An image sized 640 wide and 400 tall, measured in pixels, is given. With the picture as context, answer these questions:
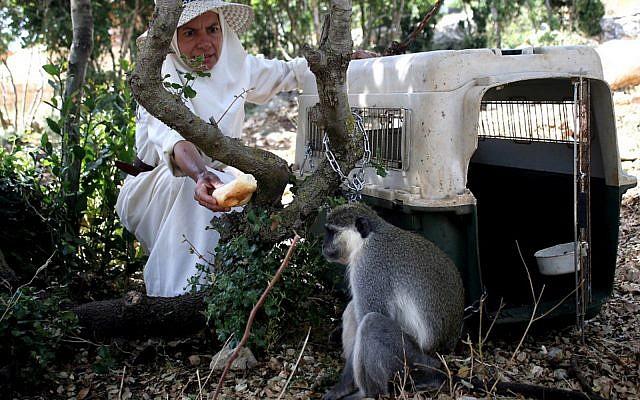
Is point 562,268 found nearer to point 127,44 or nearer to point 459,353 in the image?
point 459,353

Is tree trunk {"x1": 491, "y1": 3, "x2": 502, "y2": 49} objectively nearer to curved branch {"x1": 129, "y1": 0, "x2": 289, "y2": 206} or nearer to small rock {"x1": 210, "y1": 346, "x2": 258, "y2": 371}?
curved branch {"x1": 129, "y1": 0, "x2": 289, "y2": 206}

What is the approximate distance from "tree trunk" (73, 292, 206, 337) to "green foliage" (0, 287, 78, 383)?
0.28m

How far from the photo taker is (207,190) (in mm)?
3082

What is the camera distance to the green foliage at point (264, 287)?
3.08 m

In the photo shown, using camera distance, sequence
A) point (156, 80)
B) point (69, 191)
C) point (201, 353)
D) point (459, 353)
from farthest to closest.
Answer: point (69, 191), point (201, 353), point (459, 353), point (156, 80)

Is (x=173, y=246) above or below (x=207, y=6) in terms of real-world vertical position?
below

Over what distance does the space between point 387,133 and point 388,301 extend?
84 centimetres

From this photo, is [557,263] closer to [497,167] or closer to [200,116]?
[497,167]

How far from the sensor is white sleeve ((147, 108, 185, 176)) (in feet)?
10.8

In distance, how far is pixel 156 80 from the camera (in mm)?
2684

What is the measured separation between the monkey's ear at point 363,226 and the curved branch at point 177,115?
1.46ft

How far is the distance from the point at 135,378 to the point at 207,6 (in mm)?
1797

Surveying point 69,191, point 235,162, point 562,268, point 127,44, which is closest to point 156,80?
point 235,162

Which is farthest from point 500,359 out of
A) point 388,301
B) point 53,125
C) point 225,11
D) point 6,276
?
point 53,125
